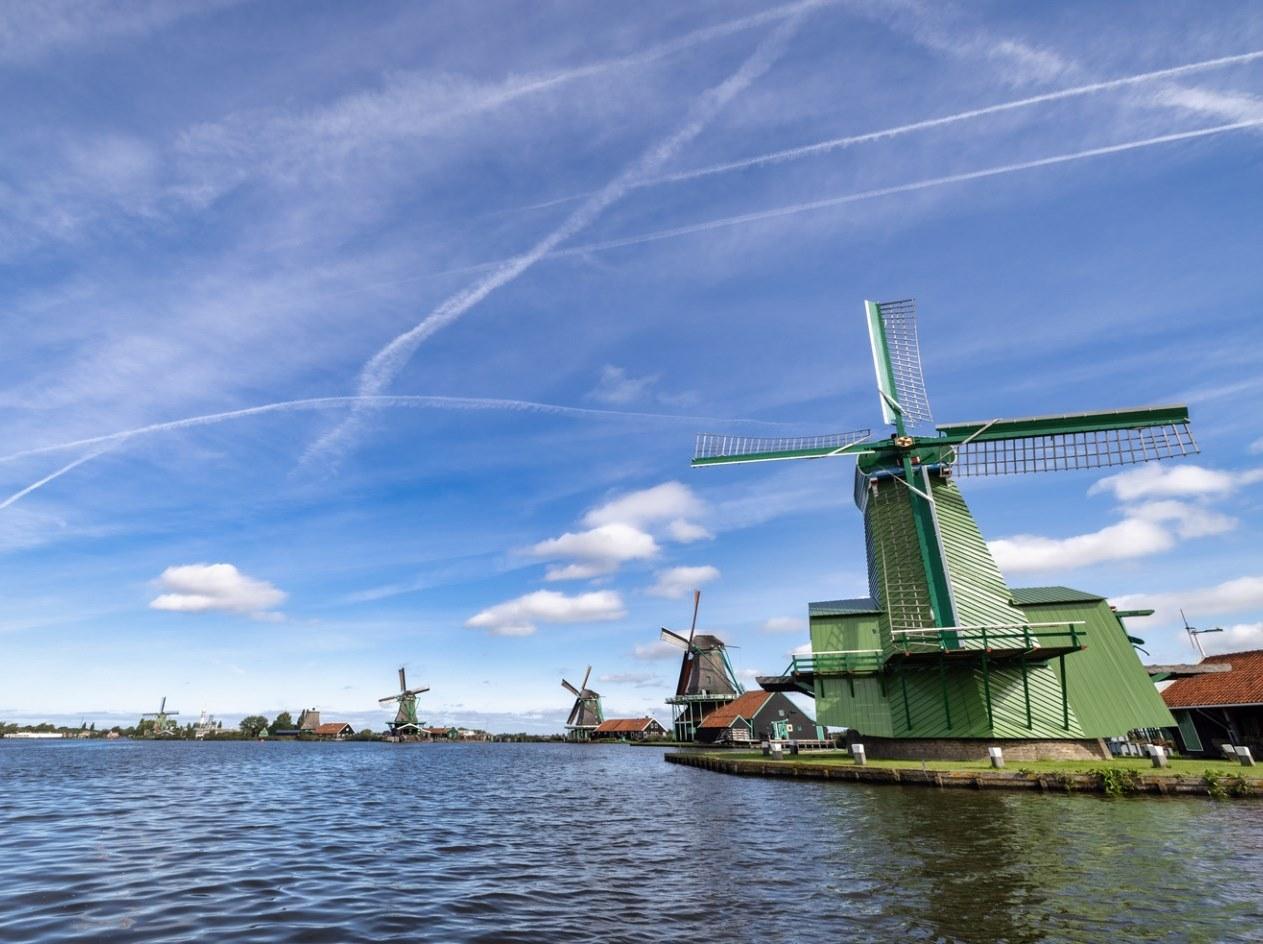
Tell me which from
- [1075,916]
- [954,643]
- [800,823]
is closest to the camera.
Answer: [1075,916]

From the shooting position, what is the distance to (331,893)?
1127 cm

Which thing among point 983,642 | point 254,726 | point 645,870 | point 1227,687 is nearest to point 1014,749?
point 983,642

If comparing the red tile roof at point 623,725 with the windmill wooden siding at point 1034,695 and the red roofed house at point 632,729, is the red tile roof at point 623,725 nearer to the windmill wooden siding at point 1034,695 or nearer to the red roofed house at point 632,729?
the red roofed house at point 632,729

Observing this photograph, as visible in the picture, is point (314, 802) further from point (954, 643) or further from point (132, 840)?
point (954, 643)

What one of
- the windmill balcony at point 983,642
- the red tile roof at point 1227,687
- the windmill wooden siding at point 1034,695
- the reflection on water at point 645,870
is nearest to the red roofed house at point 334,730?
the reflection on water at point 645,870

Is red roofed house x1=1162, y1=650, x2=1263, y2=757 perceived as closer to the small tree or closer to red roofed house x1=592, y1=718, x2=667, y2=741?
red roofed house x1=592, y1=718, x2=667, y2=741

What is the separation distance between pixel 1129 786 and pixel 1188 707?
53.1 feet

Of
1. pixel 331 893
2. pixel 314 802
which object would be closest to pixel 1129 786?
pixel 331 893

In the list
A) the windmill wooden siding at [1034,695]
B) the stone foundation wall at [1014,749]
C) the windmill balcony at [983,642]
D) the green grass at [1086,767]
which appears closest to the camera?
the green grass at [1086,767]

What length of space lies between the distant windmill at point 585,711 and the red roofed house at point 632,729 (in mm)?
2461

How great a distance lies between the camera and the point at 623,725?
113 metres

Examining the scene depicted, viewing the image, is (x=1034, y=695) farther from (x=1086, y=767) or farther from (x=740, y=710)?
(x=740, y=710)

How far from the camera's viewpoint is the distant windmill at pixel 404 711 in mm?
131250

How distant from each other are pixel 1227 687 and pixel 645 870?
119 ft
